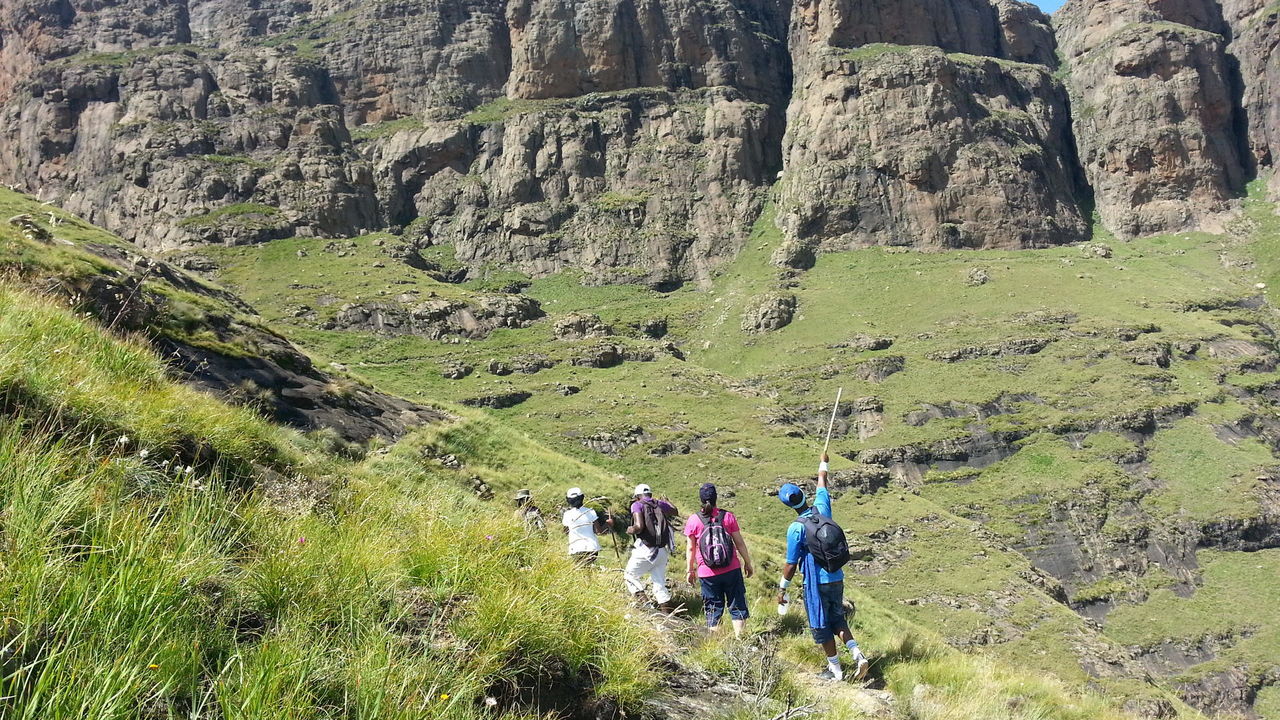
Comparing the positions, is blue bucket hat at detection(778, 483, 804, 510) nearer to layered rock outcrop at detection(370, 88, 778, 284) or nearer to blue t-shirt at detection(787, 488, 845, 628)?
blue t-shirt at detection(787, 488, 845, 628)

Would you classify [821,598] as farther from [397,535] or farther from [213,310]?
[213,310]

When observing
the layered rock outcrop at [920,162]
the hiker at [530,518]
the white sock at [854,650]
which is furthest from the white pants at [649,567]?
the layered rock outcrop at [920,162]

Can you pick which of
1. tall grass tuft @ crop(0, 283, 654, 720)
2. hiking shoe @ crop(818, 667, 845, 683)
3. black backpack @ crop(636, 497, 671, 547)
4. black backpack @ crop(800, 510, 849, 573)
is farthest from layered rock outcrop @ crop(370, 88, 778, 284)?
tall grass tuft @ crop(0, 283, 654, 720)

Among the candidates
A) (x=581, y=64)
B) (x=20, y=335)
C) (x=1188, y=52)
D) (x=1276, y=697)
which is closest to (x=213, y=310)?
(x=20, y=335)

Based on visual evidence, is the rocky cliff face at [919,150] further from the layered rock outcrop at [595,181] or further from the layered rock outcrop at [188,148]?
the layered rock outcrop at [188,148]

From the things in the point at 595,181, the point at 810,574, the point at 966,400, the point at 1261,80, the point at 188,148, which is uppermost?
the point at 1261,80

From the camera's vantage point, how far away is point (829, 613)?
24.3 feet

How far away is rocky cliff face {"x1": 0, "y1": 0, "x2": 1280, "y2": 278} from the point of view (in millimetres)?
105562

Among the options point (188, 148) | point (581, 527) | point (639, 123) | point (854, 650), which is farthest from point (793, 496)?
point (188, 148)

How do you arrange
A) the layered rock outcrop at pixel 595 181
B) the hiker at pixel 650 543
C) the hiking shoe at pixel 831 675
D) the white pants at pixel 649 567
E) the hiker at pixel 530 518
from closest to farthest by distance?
1. the hiker at pixel 530 518
2. the hiking shoe at pixel 831 675
3. the white pants at pixel 649 567
4. the hiker at pixel 650 543
5. the layered rock outcrop at pixel 595 181

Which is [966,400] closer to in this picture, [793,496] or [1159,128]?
[793,496]

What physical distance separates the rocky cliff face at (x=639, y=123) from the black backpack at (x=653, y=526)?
328 feet

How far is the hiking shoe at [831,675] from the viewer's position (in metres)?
6.57

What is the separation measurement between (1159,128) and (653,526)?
437 ft
